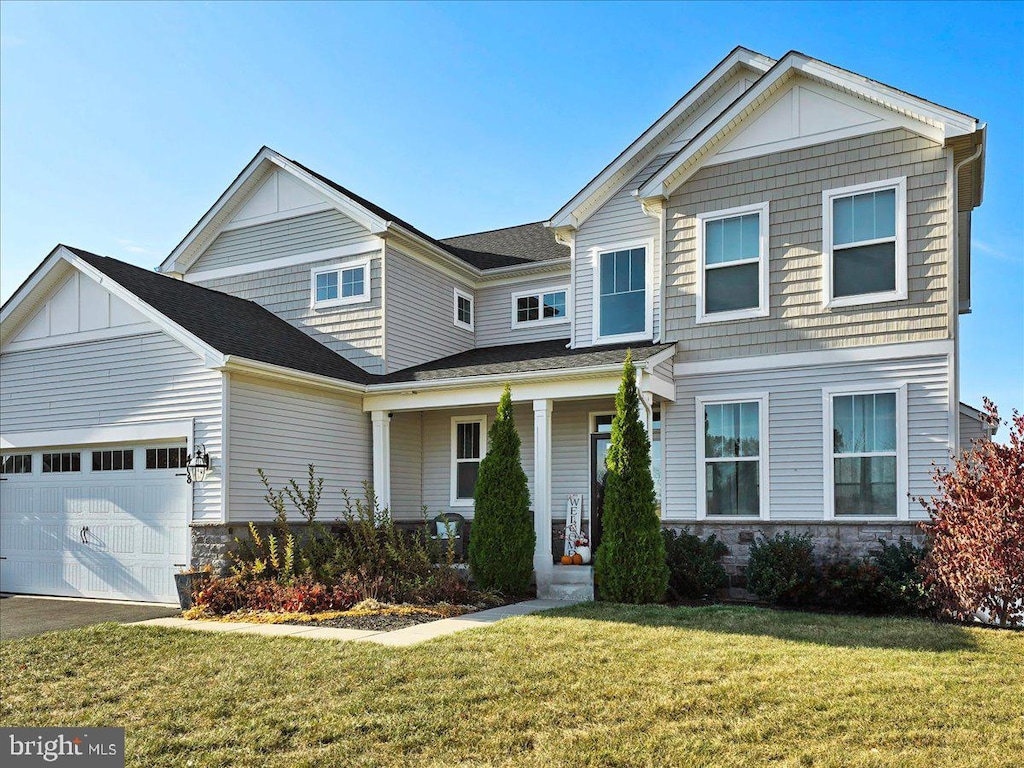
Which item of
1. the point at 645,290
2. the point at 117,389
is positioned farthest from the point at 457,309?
the point at 117,389

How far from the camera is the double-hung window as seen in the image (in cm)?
1169

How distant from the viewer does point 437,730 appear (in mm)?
5961

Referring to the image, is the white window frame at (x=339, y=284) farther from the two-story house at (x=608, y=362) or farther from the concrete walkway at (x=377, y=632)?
the concrete walkway at (x=377, y=632)

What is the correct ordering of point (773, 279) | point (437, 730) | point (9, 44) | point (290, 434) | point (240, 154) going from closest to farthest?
point (437, 730)
point (9, 44)
point (773, 279)
point (290, 434)
point (240, 154)

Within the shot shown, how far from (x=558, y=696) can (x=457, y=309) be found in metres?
11.8

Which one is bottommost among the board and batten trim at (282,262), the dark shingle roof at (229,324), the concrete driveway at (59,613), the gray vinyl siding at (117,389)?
the concrete driveway at (59,613)

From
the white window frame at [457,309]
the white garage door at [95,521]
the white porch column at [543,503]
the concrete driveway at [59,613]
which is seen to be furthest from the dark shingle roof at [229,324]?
the concrete driveway at [59,613]

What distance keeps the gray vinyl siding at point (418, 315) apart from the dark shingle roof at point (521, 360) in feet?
0.85

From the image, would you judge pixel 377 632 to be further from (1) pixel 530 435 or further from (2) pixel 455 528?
(1) pixel 530 435

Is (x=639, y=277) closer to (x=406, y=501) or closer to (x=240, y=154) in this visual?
(x=406, y=501)

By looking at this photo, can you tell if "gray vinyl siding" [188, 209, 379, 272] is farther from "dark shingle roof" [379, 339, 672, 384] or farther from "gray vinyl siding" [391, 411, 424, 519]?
"gray vinyl siding" [391, 411, 424, 519]

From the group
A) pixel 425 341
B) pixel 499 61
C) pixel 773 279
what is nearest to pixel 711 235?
pixel 773 279

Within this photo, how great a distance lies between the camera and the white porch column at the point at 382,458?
1467cm

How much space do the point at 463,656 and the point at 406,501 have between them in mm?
8385
